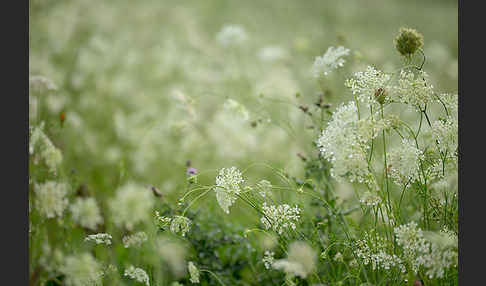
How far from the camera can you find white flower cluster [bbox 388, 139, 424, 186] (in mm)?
1030

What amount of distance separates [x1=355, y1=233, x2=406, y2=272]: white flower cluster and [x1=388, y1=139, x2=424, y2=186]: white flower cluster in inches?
7.5

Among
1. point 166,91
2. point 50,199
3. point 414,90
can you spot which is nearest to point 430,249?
point 414,90

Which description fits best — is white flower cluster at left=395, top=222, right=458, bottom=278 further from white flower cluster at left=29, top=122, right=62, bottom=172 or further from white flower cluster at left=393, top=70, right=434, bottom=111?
white flower cluster at left=29, top=122, right=62, bottom=172

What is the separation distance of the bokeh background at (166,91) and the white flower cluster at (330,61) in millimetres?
313

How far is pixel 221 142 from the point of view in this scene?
8.23 ft

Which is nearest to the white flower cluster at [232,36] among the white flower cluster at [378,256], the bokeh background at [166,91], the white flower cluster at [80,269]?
the bokeh background at [166,91]

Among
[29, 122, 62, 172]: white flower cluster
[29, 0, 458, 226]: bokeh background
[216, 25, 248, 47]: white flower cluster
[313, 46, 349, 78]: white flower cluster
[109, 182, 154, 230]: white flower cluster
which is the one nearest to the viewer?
[109, 182, 154, 230]: white flower cluster

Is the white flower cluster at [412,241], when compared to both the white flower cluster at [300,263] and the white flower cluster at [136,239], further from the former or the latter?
the white flower cluster at [136,239]

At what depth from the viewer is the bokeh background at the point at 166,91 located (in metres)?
2.27

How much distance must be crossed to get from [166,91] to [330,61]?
209 cm

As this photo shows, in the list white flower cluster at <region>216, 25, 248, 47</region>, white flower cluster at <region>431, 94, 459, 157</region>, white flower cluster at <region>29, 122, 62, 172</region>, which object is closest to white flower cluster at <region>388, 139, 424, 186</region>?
white flower cluster at <region>431, 94, 459, 157</region>

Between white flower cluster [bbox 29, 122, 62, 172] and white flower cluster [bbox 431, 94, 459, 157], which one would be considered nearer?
white flower cluster [bbox 431, 94, 459, 157]

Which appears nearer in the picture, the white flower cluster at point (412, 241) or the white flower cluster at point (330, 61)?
the white flower cluster at point (412, 241)

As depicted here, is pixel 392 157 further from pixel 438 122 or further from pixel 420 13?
pixel 420 13
